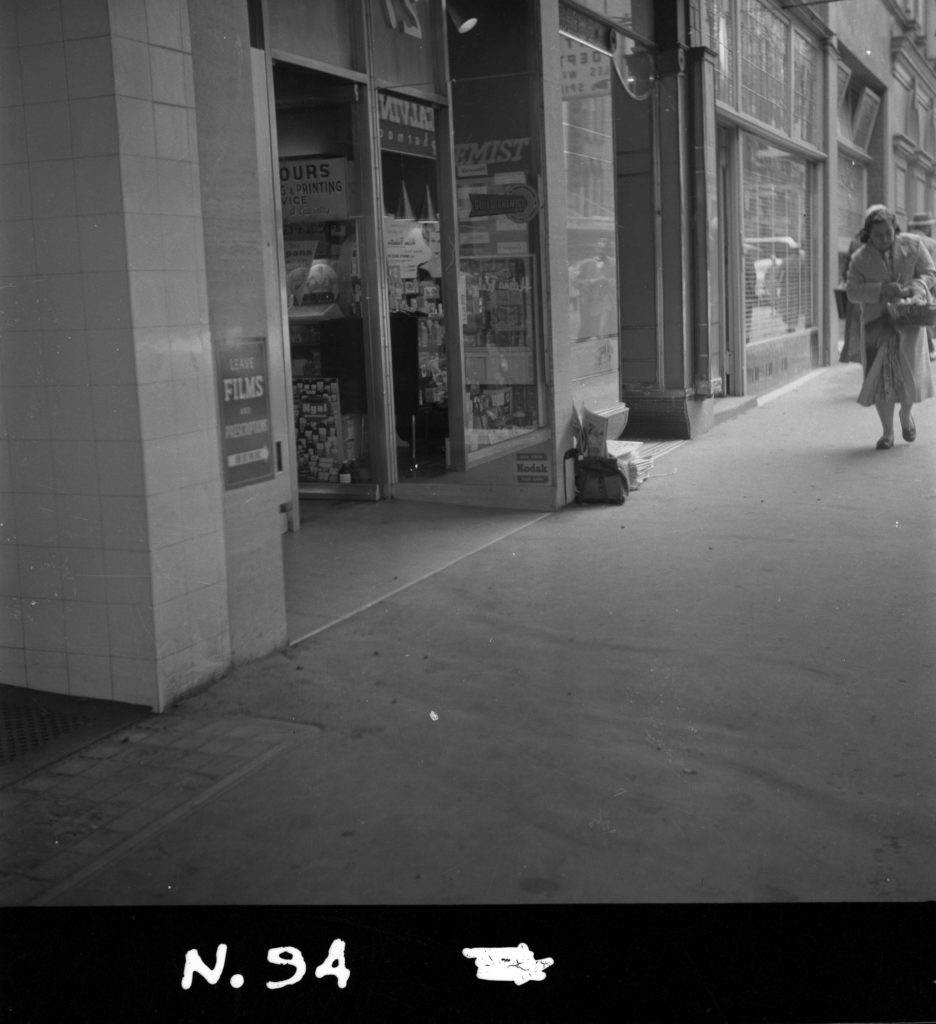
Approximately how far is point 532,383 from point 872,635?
3.55 m

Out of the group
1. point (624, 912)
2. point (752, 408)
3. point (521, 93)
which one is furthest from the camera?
point (752, 408)

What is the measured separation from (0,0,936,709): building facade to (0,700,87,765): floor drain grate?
0.13 meters

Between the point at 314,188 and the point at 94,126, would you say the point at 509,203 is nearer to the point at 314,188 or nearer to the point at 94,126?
the point at 314,188

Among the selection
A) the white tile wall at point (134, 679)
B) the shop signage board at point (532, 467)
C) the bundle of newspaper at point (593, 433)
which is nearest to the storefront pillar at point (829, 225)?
the bundle of newspaper at point (593, 433)

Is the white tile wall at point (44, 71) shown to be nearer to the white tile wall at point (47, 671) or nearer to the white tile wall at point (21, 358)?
the white tile wall at point (21, 358)

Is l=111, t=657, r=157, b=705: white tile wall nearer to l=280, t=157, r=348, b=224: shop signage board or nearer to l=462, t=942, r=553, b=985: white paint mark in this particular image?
l=462, t=942, r=553, b=985: white paint mark

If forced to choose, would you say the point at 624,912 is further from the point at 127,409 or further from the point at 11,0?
the point at 11,0

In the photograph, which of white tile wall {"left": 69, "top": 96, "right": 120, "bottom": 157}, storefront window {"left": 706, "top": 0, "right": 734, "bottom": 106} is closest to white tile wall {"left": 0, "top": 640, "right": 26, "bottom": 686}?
white tile wall {"left": 69, "top": 96, "right": 120, "bottom": 157}

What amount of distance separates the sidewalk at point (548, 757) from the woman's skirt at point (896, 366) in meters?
3.58

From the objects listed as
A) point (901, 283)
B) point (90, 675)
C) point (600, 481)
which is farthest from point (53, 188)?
point (901, 283)

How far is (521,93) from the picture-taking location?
26.9 feet

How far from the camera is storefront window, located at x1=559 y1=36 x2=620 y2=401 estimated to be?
948 cm

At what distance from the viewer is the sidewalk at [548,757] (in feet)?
11.5

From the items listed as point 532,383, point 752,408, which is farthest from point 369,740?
point 752,408
